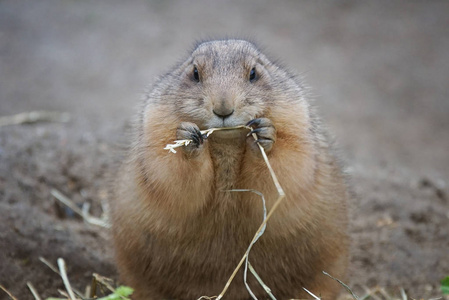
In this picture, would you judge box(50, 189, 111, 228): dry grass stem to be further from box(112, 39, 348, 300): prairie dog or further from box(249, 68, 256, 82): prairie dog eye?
box(249, 68, 256, 82): prairie dog eye

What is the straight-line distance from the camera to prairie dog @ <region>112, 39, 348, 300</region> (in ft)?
12.1

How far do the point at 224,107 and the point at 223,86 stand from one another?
0.23m

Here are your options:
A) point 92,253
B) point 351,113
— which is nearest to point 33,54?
point 351,113

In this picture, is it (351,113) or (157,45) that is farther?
(157,45)

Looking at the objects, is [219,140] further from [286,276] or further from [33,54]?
[33,54]

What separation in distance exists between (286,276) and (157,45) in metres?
9.38

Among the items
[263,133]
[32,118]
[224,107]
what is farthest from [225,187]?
[32,118]

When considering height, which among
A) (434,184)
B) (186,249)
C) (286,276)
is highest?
(186,249)

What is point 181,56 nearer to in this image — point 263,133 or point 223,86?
point 223,86

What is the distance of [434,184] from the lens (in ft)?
24.0

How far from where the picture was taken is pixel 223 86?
3.58 m

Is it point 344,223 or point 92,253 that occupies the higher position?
point 344,223

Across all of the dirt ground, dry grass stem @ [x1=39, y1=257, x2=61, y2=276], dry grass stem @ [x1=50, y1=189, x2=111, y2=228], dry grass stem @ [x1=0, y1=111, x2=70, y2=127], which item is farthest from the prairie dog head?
dry grass stem @ [x1=0, y1=111, x2=70, y2=127]

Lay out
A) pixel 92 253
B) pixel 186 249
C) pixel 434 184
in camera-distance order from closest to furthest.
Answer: pixel 186 249
pixel 92 253
pixel 434 184
